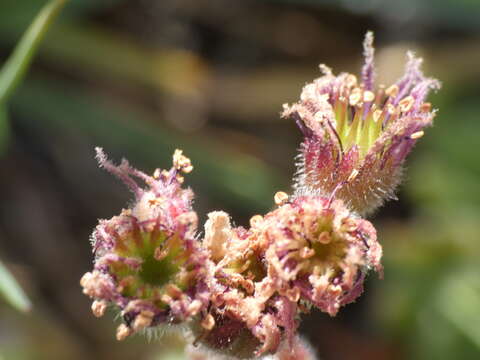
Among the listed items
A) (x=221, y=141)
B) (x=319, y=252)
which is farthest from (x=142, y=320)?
(x=221, y=141)

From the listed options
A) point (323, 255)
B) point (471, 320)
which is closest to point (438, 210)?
point (471, 320)

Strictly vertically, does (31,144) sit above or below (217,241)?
above

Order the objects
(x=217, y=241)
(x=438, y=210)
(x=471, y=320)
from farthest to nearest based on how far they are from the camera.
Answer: (x=438, y=210)
(x=471, y=320)
(x=217, y=241)

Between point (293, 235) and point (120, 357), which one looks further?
point (120, 357)

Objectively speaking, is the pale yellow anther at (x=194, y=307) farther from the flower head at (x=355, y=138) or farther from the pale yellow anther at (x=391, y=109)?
the pale yellow anther at (x=391, y=109)

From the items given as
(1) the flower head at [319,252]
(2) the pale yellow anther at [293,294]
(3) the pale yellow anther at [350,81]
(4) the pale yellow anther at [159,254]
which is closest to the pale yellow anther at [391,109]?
(3) the pale yellow anther at [350,81]

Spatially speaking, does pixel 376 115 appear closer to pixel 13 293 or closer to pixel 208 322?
pixel 208 322

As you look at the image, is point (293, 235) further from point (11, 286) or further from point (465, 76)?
point (465, 76)
